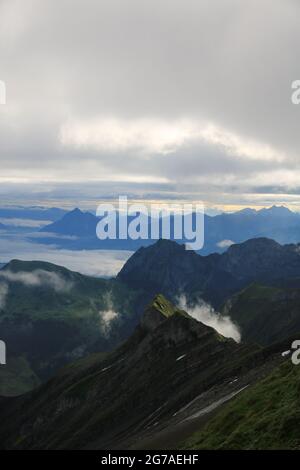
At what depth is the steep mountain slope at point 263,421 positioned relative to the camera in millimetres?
45709

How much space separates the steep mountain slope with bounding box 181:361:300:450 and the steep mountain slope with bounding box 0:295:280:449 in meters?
34.3

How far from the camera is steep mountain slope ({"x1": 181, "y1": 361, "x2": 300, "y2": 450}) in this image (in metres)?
45.7

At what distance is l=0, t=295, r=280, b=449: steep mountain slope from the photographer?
379ft

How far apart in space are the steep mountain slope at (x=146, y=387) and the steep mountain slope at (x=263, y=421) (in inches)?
1350

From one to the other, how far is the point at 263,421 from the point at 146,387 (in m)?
108

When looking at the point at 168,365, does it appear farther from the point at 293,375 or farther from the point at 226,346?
the point at 293,375

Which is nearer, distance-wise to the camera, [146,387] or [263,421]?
[263,421]

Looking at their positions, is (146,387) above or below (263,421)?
below

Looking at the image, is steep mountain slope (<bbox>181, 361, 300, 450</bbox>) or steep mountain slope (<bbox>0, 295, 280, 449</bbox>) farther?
steep mountain slope (<bbox>0, 295, 280, 449</bbox>)

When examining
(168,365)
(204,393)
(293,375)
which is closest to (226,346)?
(168,365)

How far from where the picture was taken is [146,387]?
15325cm

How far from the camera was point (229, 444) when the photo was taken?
4947 centimetres

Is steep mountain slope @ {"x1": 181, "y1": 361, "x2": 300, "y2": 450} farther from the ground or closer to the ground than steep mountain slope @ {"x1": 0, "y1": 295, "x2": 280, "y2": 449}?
farther from the ground
